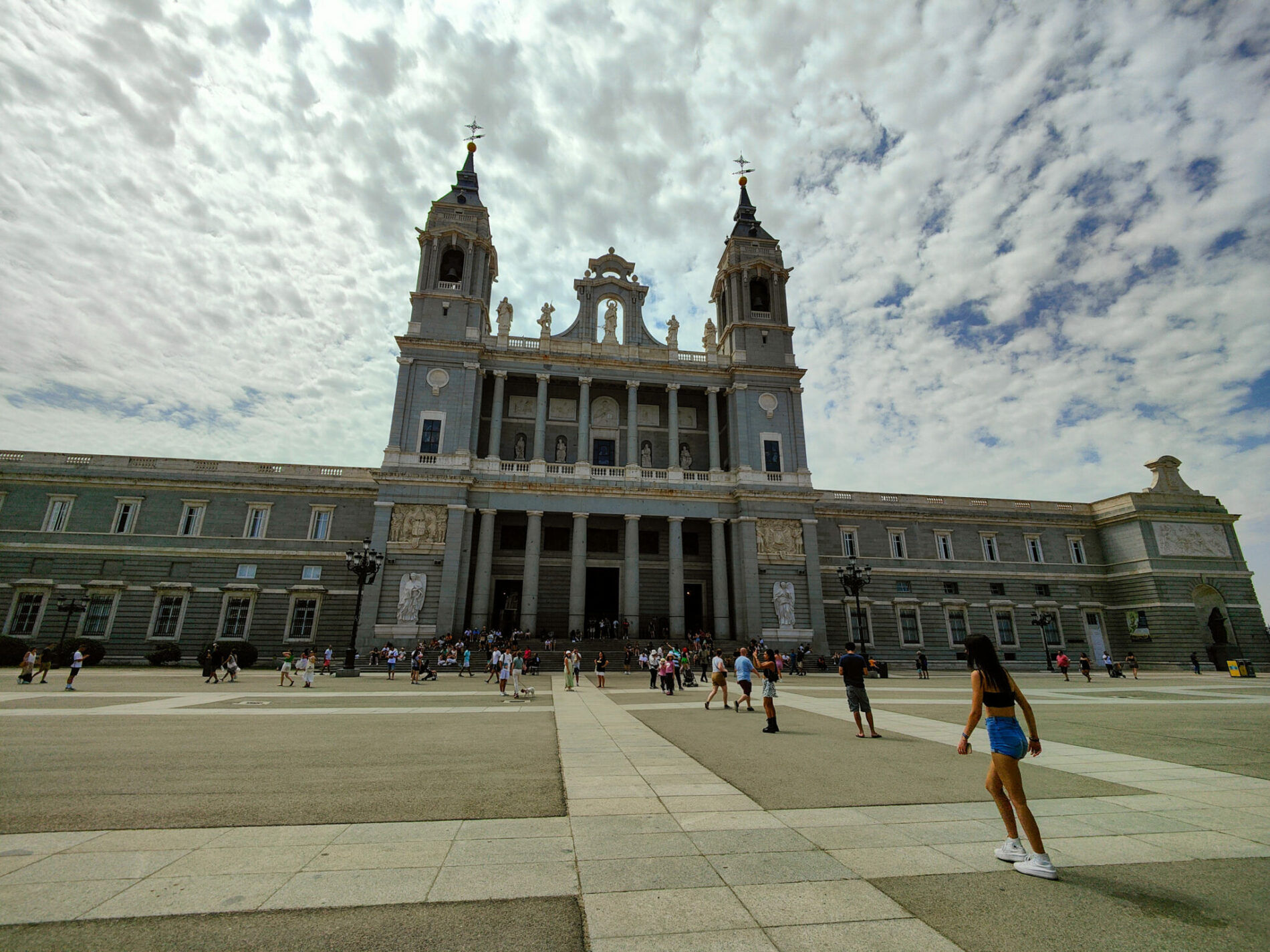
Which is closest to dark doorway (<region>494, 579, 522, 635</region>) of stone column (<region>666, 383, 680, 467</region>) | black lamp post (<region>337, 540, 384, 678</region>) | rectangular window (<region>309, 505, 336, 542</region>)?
black lamp post (<region>337, 540, 384, 678</region>)

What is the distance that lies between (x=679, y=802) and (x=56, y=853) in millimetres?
5391

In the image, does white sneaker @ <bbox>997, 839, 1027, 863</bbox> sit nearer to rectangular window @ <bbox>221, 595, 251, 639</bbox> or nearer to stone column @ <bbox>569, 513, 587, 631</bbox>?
stone column @ <bbox>569, 513, 587, 631</bbox>

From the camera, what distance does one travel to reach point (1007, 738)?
4.85m

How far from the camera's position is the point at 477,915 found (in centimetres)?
376

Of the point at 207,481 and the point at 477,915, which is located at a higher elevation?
the point at 207,481

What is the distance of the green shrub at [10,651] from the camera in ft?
93.5

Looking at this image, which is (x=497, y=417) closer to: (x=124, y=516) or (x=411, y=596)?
(x=411, y=596)

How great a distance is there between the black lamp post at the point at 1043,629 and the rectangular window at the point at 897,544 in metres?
8.40

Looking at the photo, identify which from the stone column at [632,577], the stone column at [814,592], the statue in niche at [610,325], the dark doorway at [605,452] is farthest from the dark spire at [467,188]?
the stone column at [814,592]

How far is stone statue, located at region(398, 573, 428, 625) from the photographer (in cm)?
3167

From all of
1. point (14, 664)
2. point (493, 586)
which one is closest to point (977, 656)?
point (493, 586)

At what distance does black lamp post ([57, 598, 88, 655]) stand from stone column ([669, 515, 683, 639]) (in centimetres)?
3095

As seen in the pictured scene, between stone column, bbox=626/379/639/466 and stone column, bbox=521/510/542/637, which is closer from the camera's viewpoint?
stone column, bbox=521/510/542/637

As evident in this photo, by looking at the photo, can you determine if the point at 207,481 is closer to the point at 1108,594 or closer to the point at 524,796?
the point at 524,796
